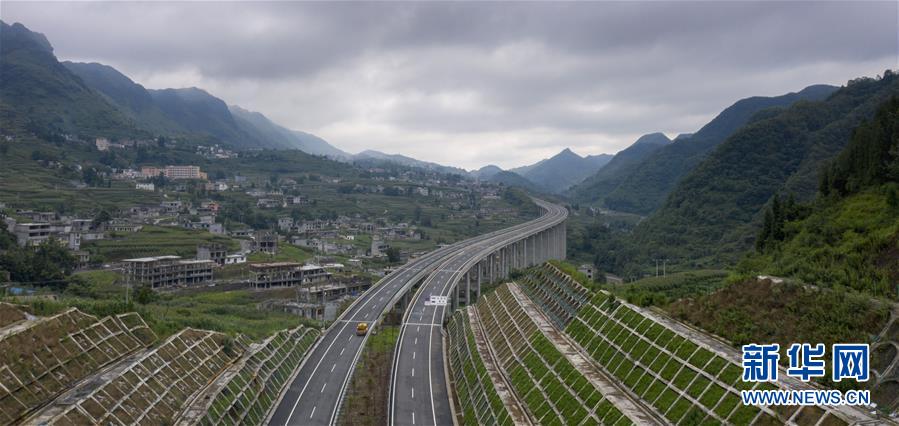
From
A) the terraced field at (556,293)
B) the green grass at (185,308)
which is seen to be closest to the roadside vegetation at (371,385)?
the green grass at (185,308)

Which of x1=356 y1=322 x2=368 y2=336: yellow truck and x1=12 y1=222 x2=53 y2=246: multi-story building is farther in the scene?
x1=12 y1=222 x2=53 y2=246: multi-story building

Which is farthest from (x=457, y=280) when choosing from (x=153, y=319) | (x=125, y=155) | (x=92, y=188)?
(x=125, y=155)

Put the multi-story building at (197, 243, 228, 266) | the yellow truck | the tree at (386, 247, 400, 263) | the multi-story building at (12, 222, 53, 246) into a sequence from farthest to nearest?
the tree at (386, 247, 400, 263) → the multi-story building at (197, 243, 228, 266) → the multi-story building at (12, 222, 53, 246) → the yellow truck

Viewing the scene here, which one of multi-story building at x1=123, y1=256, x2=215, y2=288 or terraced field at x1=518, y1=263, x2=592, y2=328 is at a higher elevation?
terraced field at x1=518, y1=263, x2=592, y2=328

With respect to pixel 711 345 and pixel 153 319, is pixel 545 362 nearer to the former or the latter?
pixel 711 345

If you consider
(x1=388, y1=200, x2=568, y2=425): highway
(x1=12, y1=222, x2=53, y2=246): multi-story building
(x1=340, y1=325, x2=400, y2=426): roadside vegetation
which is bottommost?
(x1=340, y1=325, x2=400, y2=426): roadside vegetation

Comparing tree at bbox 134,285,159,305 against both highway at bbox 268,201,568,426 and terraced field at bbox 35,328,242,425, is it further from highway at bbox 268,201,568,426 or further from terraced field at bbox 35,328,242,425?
terraced field at bbox 35,328,242,425

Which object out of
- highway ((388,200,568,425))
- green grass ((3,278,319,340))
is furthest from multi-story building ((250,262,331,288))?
highway ((388,200,568,425))

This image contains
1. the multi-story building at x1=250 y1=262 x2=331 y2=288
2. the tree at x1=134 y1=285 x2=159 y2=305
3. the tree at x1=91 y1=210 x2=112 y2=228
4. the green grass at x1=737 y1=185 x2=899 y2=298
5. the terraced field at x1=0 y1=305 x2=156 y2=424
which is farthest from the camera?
the tree at x1=91 y1=210 x2=112 y2=228
